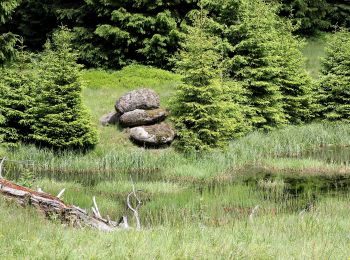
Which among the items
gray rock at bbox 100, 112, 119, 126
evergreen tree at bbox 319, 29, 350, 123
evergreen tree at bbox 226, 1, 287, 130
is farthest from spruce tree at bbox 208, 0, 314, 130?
gray rock at bbox 100, 112, 119, 126

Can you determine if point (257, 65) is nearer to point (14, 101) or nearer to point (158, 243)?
point (14, 101)

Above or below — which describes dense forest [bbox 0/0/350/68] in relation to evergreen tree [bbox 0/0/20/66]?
above

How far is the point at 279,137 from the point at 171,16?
37.3ft

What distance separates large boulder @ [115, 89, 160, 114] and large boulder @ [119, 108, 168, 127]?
25 centimetres

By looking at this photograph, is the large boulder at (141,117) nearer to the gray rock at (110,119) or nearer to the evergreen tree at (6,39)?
the gray rock at (110,119)

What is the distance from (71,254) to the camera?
5.00m

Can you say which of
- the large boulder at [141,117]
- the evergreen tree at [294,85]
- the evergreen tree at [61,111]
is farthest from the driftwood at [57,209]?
the evergreen tree at [294,85]

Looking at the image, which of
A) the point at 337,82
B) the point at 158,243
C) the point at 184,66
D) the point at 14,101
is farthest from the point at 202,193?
the point at 337,82

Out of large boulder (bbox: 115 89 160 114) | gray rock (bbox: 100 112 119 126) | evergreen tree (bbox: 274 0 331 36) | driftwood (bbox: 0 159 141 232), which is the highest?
evergreen tree (bbox: 274 0 331 36)

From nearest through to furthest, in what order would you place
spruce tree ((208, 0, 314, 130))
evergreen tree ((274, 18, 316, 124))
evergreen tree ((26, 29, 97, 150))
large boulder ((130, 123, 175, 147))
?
evergreen tree ((26, 29, 97, 150))
large boulder ((130, 123, 175, 147))
spruce tree ((208, 0, 314, 130))
evergreen tree ((274, 18, 316, 124))

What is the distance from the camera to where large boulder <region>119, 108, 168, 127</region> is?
1925cm

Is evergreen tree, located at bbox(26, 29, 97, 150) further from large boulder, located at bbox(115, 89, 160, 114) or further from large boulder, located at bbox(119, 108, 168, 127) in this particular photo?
large boulder, located at bbox(115, 89, 160, 114)

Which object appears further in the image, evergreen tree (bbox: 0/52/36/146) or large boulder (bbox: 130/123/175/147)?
large boulder (bbox: 130/123/175/147)

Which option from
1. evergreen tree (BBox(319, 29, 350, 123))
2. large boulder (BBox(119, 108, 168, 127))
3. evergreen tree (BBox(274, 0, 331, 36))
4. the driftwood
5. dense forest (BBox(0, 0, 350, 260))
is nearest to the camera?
dense forest (BBox(0, 0, 350, 260))
